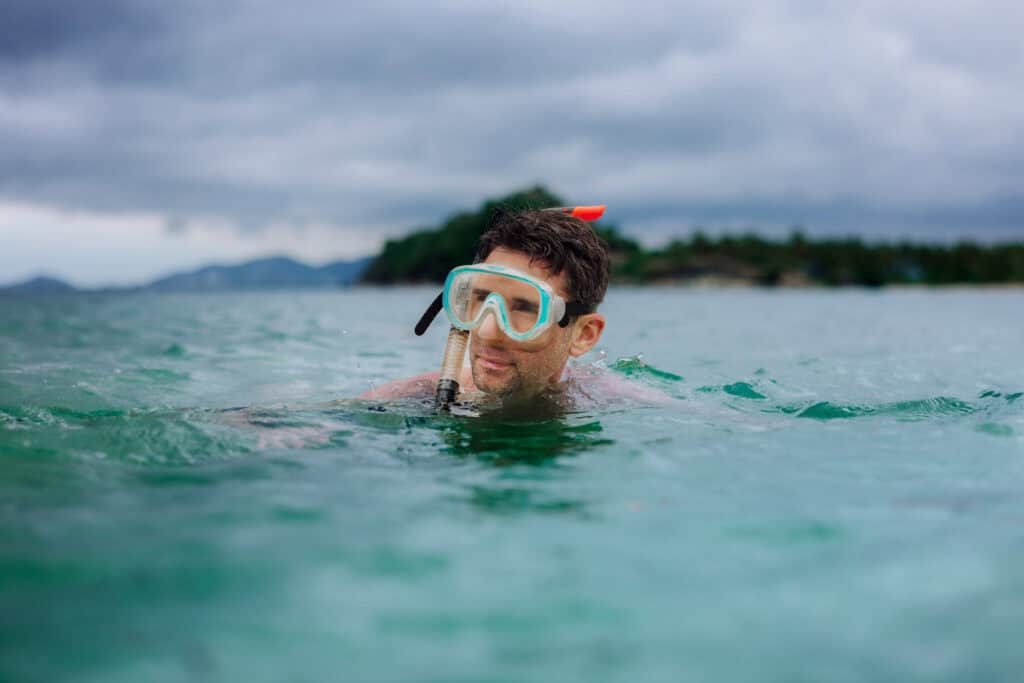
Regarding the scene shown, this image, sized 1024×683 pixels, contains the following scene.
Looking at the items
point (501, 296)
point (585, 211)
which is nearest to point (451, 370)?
point (501, 296)

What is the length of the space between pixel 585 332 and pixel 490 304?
70cm

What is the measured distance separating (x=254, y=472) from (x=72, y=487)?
54cm

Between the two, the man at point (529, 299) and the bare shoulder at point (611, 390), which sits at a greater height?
the man at point (529, 299)

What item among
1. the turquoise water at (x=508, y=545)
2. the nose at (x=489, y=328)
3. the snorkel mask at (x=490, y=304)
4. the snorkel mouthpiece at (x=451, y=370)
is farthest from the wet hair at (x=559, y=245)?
the turquoise water at (x=508, y=545)

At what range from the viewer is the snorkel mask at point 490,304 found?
3.88m

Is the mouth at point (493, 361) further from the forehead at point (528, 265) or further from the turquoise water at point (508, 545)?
the forehead at point (528, 265)

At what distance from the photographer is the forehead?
4.06 meters

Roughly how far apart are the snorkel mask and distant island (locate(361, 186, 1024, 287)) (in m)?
74.2

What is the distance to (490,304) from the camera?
385 centimetres

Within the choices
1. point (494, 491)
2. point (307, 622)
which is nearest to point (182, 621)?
point (307, 622)

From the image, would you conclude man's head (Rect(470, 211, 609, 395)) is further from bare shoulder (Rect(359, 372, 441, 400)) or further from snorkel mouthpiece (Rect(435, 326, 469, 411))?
bare shoulder (Rect(359, 372, 441, 400))

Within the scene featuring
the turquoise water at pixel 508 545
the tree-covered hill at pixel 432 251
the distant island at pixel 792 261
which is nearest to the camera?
the turquoise water at pixel 508 545

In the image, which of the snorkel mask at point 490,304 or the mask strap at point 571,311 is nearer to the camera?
the snorkel mask at point 490,304

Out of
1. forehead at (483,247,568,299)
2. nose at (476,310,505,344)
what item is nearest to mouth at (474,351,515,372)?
nose at (476,310,505,344)
